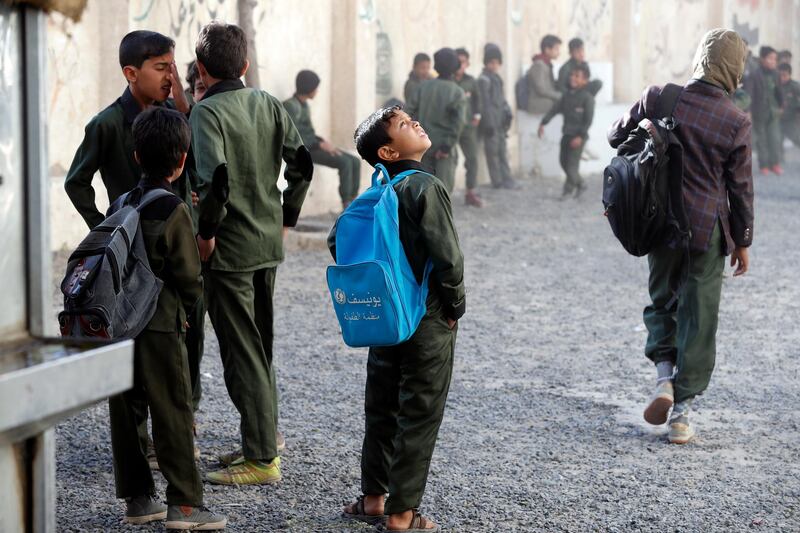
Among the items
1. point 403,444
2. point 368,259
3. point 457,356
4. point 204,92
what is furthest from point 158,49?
point 457,356

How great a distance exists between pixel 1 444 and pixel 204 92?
244 cm

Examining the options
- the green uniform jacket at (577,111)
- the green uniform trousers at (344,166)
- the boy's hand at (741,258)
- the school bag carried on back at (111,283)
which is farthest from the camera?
the green uniform jacket at (577,111)

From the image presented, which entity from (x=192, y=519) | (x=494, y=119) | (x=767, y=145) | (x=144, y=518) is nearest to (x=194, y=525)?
(x=192, y=519)

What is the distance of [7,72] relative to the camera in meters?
2.56

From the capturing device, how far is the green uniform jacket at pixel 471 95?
593 inches

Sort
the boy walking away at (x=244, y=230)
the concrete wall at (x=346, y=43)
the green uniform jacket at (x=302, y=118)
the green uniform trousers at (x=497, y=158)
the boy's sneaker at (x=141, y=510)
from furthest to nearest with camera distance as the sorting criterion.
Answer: the green uniform trousers at (x=497, y=158)
the green uniform jacket at (x=302, y=118)
the concrete wall at (x=346, y=43)
the boy walking away at (x=244, y=230)
the boy's sneaker at (x=141, y=510)

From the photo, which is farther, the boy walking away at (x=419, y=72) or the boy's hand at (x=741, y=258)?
the boy walking away at (x=419, y=72)

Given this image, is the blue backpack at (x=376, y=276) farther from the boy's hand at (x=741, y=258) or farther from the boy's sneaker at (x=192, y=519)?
the boy's hand at (x=741, y=258)

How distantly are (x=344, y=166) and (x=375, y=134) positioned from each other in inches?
312

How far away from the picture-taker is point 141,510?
13.4 feet

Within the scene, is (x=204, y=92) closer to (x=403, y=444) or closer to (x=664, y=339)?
(x=403, y=444)

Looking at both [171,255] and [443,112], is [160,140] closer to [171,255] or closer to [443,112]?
[171,255]

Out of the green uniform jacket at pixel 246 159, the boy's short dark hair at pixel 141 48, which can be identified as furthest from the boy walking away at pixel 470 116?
the boy's short dark hair at pixel 141 48

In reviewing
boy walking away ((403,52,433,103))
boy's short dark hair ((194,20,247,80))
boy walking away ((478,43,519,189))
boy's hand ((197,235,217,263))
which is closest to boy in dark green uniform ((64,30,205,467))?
boy's short dark hair ((194,20,247,80))
